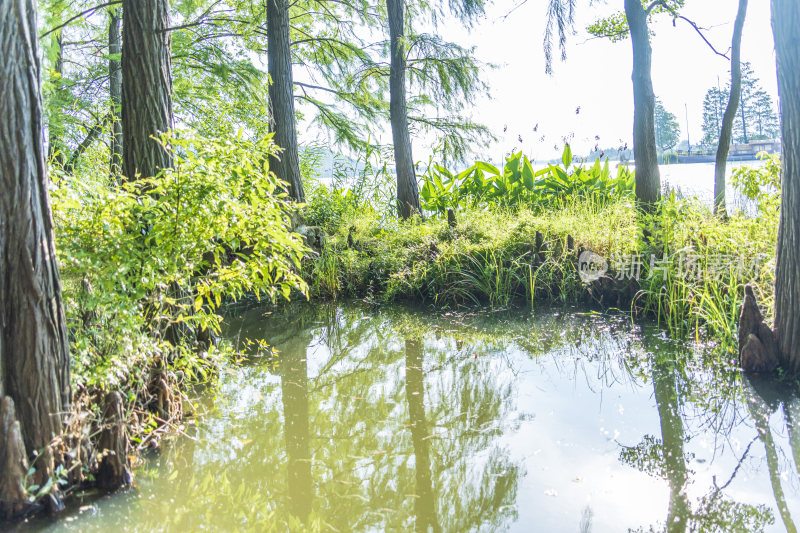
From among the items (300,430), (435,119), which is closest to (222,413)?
(300,430)

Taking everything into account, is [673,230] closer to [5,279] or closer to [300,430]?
[300,430]

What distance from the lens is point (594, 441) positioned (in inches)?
122

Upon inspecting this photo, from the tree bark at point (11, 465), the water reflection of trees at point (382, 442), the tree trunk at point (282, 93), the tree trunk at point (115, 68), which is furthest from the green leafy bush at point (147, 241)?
the tree trunk at point (115, 68)

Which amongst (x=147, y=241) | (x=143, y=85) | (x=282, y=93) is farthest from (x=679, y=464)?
(x=282, y=93)

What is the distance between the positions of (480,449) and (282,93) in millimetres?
7118

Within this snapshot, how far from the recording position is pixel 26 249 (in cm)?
233

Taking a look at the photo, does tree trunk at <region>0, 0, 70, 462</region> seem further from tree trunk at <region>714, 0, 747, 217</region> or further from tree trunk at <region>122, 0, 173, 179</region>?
tree trunk at <region>714, 0, 747, 217</region>

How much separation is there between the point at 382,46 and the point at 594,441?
28.8 feet

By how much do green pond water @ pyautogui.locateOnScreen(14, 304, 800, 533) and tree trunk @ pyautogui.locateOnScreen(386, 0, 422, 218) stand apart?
570 cm

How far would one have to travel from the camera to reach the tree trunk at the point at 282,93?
27.9 feet

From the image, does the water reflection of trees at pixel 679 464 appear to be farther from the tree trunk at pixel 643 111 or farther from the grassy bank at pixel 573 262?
the tree trunk at pixel 643 111

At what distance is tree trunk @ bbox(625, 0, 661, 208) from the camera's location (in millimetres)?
7375

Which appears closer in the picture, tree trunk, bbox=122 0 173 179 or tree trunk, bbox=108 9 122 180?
tree trunk, bbox=122 0 173 179
